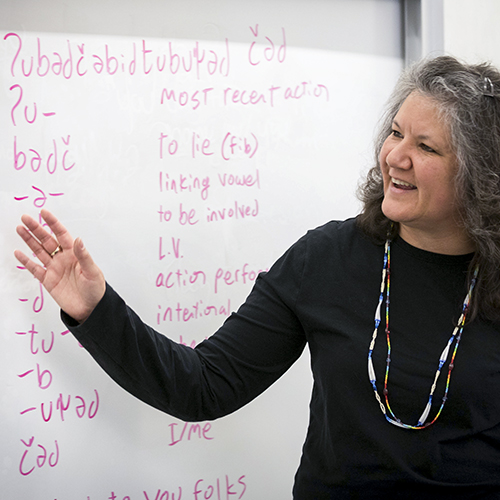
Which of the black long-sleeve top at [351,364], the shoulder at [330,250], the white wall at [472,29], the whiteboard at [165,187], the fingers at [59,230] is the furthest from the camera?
the white wall at [472,29]

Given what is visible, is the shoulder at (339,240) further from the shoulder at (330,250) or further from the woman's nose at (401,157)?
the woman's nose at (401,157)

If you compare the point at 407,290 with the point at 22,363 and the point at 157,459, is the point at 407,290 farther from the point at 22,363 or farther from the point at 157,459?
the point at 22,363

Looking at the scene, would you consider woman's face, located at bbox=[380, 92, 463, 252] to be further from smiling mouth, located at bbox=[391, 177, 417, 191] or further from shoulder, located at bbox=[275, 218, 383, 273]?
shoulder, located at bbox=[275, 218, 383, 273]

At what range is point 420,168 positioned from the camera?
864mm

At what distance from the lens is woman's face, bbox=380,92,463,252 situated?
0.87m

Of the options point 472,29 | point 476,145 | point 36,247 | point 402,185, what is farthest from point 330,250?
point 472,29

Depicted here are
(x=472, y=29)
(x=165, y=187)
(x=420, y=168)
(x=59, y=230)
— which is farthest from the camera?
(x=472, y=29)

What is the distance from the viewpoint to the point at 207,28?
1184 millimetres

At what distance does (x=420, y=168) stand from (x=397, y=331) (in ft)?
0.95

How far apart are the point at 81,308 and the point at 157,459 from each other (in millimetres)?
563

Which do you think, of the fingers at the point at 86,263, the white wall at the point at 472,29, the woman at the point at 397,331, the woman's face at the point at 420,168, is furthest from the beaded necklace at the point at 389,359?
the white wall at the point at 472,29

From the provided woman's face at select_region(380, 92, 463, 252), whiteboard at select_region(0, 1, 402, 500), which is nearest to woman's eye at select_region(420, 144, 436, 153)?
woman's face at select_region(380, 92, 463, 252)

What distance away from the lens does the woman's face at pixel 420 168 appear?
0.87m

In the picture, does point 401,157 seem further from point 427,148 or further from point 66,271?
point 66,271
